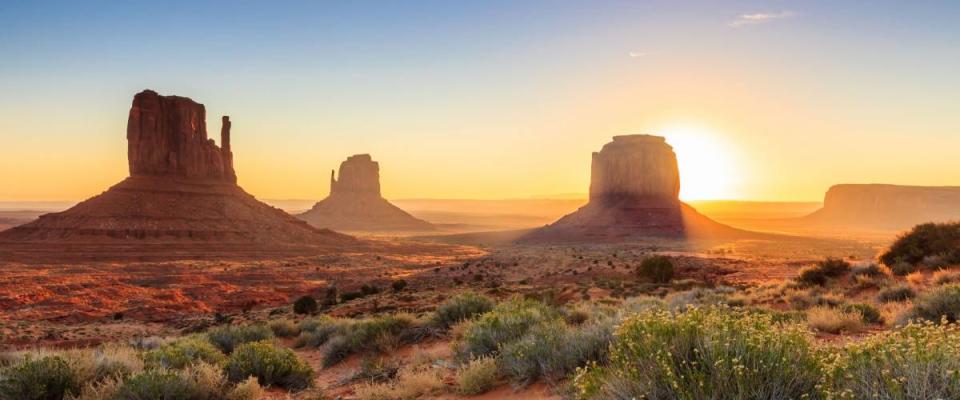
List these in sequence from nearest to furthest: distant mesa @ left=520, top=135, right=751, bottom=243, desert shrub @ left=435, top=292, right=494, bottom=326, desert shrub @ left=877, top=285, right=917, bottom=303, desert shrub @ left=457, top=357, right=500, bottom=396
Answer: desert shrub @ left=457, top=357, right=500, bottom=396
desert shrub @ left=877, top=285, right=917, bottom=303
desert shrub @ left=435, top=292, right=494, bottom=326
distant mesa @ left=520, top=135, right=751, bottom=243

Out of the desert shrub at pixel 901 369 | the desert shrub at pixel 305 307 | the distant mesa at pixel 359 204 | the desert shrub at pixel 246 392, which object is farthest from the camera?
the distant mesa at pixel 359 204

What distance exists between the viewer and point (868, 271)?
63.7 feet

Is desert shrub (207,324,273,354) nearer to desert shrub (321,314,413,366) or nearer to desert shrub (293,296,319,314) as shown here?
desert shrub (321,314,413,366)

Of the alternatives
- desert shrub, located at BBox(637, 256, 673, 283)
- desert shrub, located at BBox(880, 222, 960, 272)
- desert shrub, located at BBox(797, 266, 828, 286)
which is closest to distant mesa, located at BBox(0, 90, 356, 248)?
desert shrub, located at BBox(637, 256, 673, 283)

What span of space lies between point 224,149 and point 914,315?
3862 inches

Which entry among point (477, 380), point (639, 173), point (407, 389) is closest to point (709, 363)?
point (477, 380)

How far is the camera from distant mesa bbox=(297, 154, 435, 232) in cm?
15150

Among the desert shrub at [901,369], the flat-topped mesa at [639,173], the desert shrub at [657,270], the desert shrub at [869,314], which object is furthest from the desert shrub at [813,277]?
the flat-topped mesa at [639,173]

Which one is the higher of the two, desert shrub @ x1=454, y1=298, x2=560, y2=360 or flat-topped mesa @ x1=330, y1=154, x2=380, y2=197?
flat-topped mesa @ x1=330, y1=154, x2=380, y2=197

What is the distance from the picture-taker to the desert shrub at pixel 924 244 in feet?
66.7

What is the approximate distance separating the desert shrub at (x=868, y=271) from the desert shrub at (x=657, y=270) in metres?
10.5

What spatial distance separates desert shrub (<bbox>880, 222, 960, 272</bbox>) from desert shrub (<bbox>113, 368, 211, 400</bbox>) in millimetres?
23519

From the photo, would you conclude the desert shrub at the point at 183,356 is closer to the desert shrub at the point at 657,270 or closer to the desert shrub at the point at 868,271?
the desert shrub at the point at 868,271

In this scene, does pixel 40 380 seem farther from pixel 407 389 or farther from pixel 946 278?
pixel 946 278
